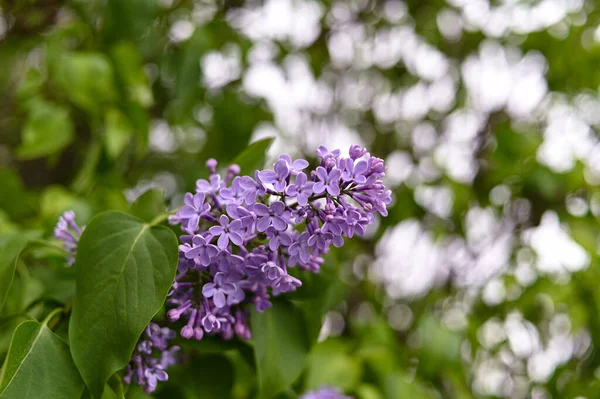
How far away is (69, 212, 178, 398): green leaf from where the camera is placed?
597 mm

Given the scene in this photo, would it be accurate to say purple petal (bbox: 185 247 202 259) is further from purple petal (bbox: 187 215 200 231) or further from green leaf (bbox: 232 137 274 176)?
green leaf (bbox: 232 137 274 176)

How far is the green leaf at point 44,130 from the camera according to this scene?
4.13ft

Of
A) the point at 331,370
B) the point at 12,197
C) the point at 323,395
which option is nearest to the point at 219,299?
the point at 323,395

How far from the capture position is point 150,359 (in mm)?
673

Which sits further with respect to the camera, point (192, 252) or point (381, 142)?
point (381, 142)

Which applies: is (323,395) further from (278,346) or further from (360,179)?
(360,179)

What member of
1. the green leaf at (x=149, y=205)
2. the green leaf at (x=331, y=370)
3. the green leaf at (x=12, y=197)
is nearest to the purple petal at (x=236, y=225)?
the green leaf at (x=149, y=205)

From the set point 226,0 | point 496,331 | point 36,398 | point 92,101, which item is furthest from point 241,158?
point 496,331

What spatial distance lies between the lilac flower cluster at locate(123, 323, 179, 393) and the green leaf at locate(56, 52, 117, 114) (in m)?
0.69

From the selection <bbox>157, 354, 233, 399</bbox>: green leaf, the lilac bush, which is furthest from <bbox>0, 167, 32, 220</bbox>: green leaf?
the lilac bush

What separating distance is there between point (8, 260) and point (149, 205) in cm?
19

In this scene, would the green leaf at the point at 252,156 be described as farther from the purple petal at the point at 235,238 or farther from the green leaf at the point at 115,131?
the green leaf at the point at 115,131

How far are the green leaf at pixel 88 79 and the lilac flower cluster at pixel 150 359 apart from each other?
0.69m

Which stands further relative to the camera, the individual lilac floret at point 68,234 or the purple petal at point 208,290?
the individual lilac floret at point 68,234
